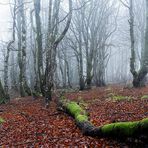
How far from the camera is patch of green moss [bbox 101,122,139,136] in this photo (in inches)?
251

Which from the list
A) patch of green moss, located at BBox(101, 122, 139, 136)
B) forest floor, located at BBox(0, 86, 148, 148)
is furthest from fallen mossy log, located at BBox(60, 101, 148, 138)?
forest floor, located at BBox(0, 86, 148, 148)

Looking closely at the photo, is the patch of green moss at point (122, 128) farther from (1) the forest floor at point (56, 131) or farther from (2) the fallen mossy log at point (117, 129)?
(1) the forest floor at point (56, 131)

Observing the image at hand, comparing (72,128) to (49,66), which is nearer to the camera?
(72,128)

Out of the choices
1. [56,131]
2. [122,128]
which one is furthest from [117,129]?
[56,131]

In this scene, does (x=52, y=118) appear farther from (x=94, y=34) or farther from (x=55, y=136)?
(x=94, y=34)

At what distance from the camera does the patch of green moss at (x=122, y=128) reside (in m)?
6.38

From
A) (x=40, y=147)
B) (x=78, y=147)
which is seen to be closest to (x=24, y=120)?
(x=40, y=147)

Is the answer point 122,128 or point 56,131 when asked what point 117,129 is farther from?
point 56,131

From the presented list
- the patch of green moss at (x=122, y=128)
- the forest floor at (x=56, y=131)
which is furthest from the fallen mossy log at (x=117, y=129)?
the forest floor at (x=56, y=131)

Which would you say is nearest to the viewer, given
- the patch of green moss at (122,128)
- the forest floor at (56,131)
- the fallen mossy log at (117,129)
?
the fallen mossy log at (117,129)

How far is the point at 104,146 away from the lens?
6.84 meters

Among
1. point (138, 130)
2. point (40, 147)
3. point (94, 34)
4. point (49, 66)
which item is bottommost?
point (40, 147)

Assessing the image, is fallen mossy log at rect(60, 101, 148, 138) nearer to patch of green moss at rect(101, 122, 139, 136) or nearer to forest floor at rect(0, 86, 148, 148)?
patch of green moss at rect(101, 122, 139, 136)

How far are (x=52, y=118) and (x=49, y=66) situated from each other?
4.60 meters
